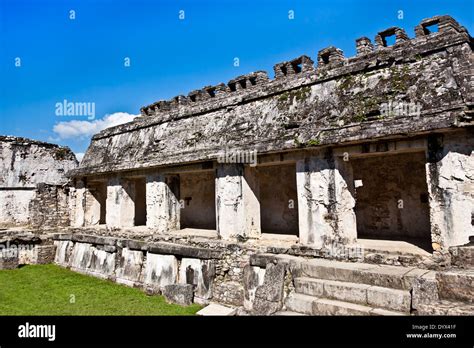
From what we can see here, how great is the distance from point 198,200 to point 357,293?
8.34m

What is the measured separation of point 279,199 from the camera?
11.2 m

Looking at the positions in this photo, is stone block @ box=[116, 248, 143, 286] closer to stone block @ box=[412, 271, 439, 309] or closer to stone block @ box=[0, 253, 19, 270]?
A: stone block @ box=[0, 253, 19, 270]

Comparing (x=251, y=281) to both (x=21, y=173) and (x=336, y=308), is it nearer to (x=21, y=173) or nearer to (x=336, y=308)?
(x=336, y=308)

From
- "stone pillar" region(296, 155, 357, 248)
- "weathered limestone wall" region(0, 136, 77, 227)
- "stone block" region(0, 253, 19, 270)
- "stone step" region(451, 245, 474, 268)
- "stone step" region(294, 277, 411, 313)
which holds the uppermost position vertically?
"weathered limestone wall" region(0, 136, 77, 227)

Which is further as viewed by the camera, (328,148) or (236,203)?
(236,203)

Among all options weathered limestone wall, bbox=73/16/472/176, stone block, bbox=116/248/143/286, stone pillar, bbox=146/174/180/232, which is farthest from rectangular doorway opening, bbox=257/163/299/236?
stone block, bbox=116/248/143/286

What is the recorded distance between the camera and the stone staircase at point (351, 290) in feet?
15.4

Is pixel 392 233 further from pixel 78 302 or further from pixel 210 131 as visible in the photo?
pixel 78 302

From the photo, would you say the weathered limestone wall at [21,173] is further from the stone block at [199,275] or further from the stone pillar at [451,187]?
the stone pillar at [451,187]

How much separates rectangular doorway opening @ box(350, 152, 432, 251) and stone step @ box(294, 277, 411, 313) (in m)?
3.53

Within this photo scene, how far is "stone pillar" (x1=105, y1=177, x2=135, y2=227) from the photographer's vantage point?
38.1ft

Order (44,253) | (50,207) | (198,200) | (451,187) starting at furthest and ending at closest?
1. (50,207)
2. (44,253)
3. (198,200)
4. (451,187)

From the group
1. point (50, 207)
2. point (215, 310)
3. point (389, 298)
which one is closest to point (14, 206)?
point (50, 207)
